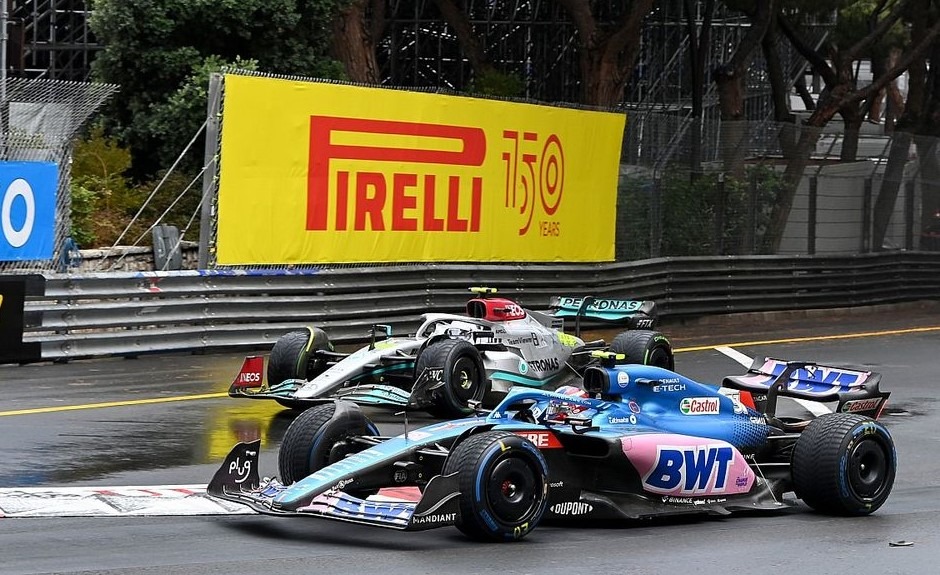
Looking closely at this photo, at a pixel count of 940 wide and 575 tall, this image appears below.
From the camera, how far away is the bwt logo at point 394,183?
60.3 feet

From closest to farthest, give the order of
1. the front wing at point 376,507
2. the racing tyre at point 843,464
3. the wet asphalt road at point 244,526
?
the wet asphalt road at point 244,526
the front wing at point 376,507
the racing tyre at point 843,464

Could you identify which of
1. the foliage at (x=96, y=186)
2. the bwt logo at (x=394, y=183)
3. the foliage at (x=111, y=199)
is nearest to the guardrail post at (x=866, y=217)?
the bwt logo at (x=394, y=183)

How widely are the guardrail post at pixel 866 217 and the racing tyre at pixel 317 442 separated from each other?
20.2 metres

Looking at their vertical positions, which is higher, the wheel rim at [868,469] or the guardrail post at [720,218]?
the guardrail post at [720,218]

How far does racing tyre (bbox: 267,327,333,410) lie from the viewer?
13.7m

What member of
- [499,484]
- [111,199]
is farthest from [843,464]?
[111,199]

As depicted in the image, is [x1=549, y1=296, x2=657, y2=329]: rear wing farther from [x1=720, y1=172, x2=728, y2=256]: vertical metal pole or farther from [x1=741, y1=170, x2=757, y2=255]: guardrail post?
[x1=741, y1=170, x2=757, y2=255]: guardrail post

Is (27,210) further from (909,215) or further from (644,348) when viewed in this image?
(909,215)

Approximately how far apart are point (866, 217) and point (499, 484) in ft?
69.1

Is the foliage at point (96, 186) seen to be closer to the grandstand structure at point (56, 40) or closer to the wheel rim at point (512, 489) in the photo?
the wheel rim at point (512, 489)

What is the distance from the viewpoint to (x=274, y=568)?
24.6ft

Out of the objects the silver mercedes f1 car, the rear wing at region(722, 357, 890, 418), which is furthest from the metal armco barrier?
the rear wing at region(722, 357, 890, 418)

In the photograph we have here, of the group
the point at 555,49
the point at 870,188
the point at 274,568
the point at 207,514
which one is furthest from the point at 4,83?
the point at 555,49

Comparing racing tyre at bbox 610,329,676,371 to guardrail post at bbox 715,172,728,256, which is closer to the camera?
racing tyre at bbox 610,329,676,371
